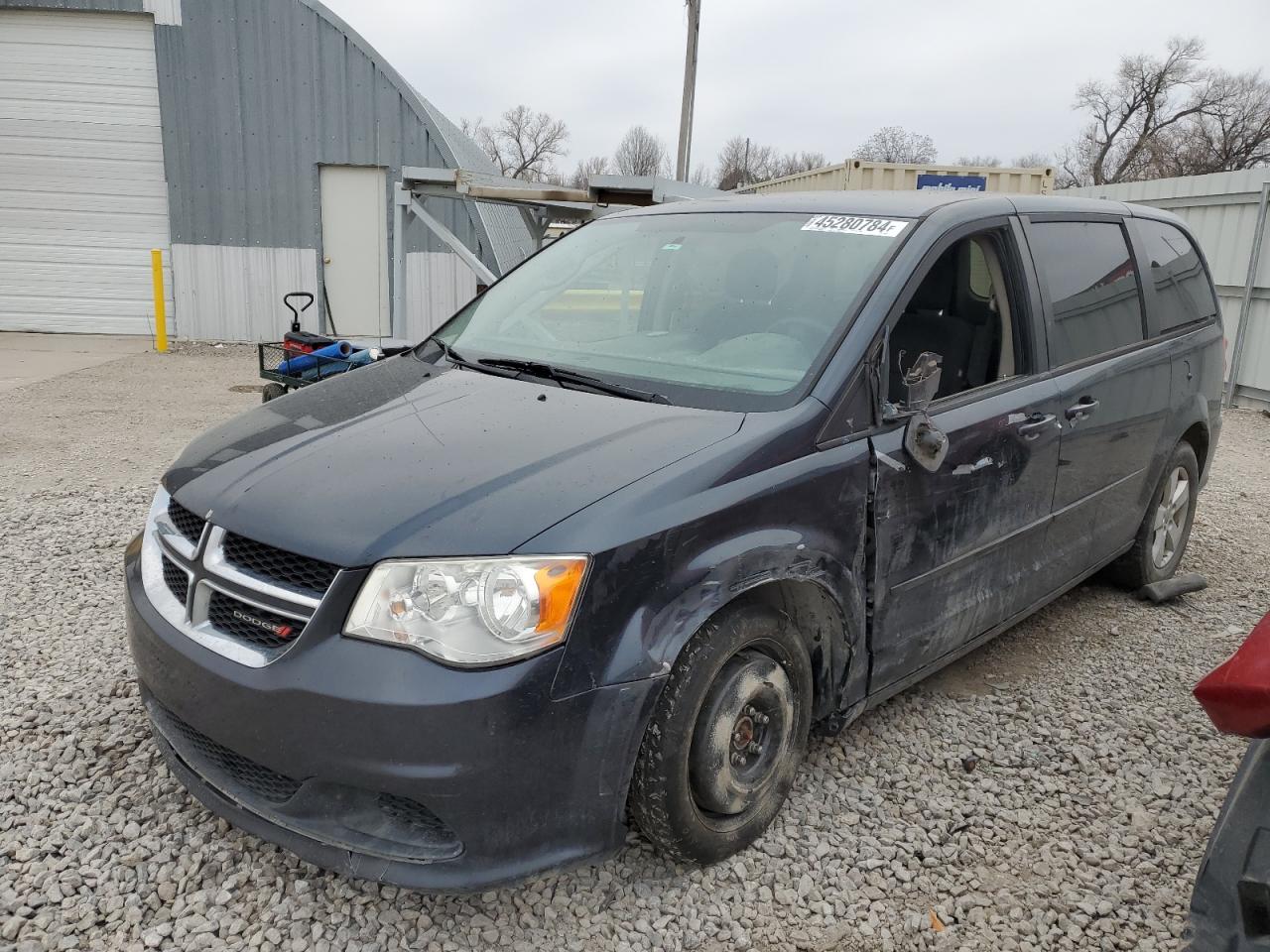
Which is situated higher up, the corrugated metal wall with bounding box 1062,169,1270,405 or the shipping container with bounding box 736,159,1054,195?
the shipping container with bounding box 736,159,1054,195

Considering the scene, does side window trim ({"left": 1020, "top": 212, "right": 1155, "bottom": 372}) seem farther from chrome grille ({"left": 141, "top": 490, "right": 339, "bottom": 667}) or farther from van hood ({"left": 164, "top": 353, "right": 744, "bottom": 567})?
chrome grille ({"left": 141, "top": 490, "right": 339, "bottom": 667})

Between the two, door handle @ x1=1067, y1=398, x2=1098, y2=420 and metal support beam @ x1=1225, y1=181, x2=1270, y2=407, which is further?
metal support beam @ x1=1225, y1=181, x2=1270, y2=407

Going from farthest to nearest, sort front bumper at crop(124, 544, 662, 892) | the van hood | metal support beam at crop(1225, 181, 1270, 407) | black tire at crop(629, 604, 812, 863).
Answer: metal support beam at crop(1225, 181, 1270, 407) < black tire at crop(629, 604, 812, 863) < the van hood < front bumper at crop(124, 544, 662, 892)

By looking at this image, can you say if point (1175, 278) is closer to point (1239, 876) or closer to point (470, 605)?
point (1239, 876)

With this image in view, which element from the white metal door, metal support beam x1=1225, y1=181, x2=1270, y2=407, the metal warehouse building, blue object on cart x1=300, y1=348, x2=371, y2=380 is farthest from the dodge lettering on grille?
the white metal door

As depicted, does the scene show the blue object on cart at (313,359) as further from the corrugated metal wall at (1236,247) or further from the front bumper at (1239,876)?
the corrugated metal wall at (1236,247)

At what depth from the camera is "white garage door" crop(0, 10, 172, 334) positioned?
14492 millimetres

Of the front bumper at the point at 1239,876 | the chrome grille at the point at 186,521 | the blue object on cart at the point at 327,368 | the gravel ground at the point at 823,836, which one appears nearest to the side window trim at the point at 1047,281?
the gravel ground at the point at 823,836

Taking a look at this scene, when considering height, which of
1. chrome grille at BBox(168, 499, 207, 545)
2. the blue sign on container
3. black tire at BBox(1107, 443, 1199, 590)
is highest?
the blue sign on container

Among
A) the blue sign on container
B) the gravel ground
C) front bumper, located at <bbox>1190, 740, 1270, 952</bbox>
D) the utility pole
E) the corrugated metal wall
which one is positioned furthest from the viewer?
the utility pole

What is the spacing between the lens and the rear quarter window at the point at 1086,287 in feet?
11.7

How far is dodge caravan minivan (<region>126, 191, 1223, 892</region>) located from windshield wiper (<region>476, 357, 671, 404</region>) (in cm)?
2

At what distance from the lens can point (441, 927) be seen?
94.3 inches

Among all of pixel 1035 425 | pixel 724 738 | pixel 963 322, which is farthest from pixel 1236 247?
pixel 724 738
